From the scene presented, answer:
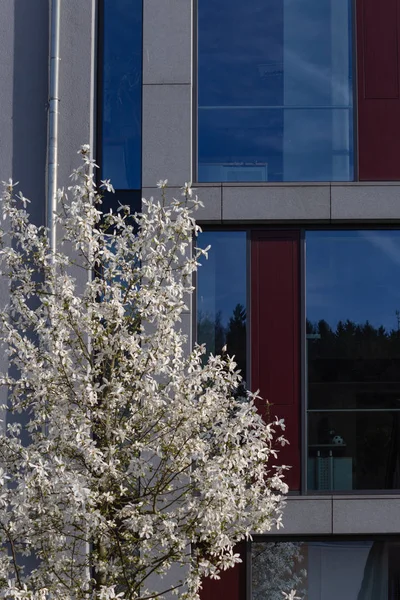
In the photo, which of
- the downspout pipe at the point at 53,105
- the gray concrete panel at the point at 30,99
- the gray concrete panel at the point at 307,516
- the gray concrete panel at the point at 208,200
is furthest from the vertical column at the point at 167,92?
the gray concrete panel at the point at 307,516

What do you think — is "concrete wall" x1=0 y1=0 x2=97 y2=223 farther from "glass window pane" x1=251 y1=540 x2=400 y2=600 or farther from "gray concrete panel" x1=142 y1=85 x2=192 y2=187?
"glass window pane" x1=251 y1=540 x2=400 y2=600

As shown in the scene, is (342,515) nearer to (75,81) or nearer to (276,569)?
(276,569)

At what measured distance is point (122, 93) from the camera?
12805 millimetres

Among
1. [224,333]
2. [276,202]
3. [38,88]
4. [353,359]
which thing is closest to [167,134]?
[276,202]

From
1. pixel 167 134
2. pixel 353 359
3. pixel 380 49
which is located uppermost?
pixel 380 49

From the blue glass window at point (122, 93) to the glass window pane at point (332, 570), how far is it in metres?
5.14

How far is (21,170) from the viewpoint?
12.5 m

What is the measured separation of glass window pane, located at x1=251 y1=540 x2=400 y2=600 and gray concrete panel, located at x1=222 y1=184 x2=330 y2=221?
13.4 feet

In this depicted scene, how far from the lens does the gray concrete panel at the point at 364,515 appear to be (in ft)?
38.5

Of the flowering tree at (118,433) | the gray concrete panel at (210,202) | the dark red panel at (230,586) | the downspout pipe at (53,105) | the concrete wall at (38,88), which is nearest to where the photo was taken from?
the flowering tree at (118,433)

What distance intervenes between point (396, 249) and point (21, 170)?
16.3ft

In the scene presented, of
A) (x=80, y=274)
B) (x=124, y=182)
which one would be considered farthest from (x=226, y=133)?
(x=80, y=274)

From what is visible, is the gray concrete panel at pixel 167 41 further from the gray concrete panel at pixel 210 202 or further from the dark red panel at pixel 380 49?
the dark red panel at pixel 380 49

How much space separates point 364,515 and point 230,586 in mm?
1867
